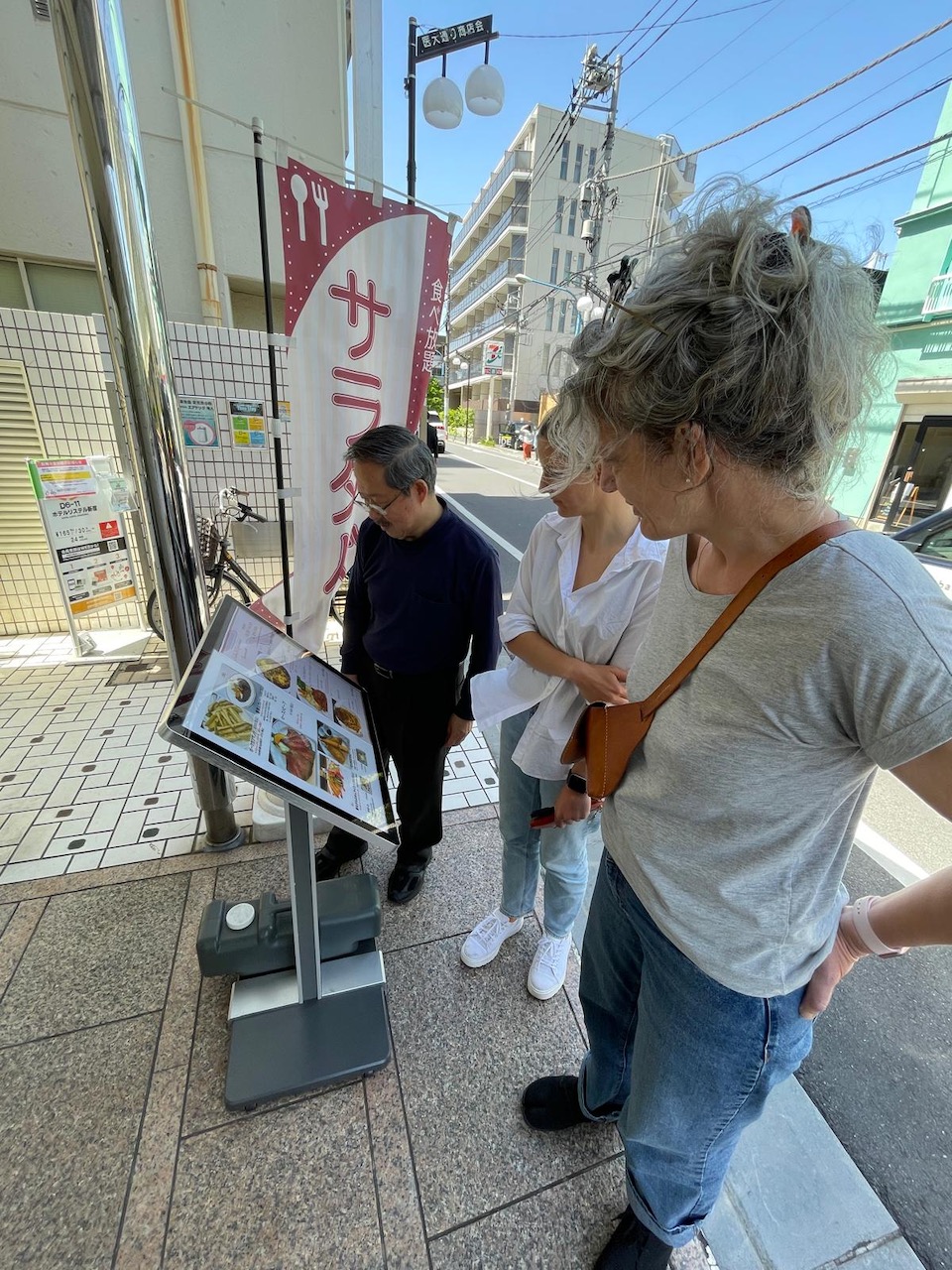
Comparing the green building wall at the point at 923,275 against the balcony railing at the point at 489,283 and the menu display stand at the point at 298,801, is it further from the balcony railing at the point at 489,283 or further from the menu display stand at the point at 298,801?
the balcony railing at the point at 489,283

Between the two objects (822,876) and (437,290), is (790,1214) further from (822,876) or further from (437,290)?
(437,290)

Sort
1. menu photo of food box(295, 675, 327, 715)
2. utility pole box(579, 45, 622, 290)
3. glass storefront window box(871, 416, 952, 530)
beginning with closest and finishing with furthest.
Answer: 1. menu photo of food box(295, 675, 327, 715)
2. glass storefront window box(871, 416, 952, 530)
3. utility pole box(579, 45, 622, 290)

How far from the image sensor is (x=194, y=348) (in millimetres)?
4023

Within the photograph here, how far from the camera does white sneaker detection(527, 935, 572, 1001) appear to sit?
1.93 metres

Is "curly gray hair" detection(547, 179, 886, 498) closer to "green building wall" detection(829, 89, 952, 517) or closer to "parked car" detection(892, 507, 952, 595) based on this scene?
"parked car" detection(892, 507, 952, 595)

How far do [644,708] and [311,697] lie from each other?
94 cm

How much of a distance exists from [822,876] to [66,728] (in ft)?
12.6

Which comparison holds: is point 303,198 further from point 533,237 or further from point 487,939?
point 533,237

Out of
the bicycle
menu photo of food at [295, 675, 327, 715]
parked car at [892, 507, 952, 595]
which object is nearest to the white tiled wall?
the bicycle

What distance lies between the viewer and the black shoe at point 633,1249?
4.09ft

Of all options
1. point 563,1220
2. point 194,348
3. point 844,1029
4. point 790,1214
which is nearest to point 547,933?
point 563,1220

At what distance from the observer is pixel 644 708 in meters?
0.96

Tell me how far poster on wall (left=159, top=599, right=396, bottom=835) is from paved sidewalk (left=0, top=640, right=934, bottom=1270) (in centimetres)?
98

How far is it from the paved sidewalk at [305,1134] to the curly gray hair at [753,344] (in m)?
1.87
